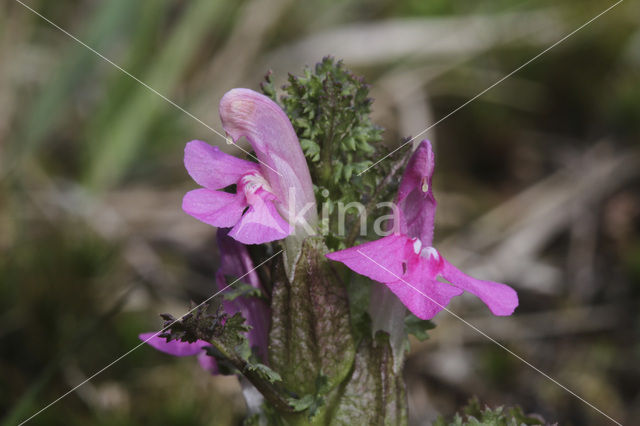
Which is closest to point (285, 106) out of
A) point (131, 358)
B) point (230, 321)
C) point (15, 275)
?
point (230, 321)

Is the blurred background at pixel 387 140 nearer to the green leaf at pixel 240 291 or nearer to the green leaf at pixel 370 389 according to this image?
the green leaf at pixel 240 291

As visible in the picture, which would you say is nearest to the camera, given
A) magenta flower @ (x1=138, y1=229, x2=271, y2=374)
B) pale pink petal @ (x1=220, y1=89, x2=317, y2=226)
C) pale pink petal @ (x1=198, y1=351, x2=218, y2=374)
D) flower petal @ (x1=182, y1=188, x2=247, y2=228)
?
flower petal @ (x1=182, y1=188, x2=247, y2=228)

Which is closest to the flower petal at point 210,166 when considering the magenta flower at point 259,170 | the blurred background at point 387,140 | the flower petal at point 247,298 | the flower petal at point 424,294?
the magenta flower at point 259,170

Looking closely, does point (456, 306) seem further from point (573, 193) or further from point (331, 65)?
point (331, 65)

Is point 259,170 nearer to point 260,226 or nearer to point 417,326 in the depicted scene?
point 260,226

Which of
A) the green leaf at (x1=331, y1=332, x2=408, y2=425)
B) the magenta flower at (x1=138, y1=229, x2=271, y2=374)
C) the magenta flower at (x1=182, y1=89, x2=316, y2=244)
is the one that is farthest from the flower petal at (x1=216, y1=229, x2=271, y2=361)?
the green leaf at (x1=331, y1=332, x2=408, y2=425)

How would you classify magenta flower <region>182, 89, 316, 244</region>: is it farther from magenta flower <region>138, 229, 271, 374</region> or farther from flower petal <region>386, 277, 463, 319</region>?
flower petal <region>386, 277, 463, 319</region>

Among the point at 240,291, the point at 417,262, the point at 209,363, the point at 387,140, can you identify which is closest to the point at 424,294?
the point at 417,262

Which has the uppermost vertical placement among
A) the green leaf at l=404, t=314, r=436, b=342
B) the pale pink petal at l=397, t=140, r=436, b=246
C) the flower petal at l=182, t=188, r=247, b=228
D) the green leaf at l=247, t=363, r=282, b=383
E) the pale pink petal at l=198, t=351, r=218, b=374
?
the pale pink petal at l=397, t=140, r=436, b=246
